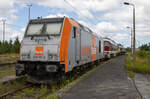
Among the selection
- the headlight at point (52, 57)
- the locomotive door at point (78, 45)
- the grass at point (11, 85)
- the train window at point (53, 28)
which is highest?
the train window at point (53, 28)

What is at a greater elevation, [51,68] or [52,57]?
[52,57]

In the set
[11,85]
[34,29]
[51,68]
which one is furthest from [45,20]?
[11,85]

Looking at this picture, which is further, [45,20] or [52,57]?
[45,20]

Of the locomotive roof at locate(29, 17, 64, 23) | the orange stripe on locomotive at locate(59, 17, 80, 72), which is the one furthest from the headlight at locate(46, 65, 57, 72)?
the locomotive roof at locate(29, 17, 64, 23)

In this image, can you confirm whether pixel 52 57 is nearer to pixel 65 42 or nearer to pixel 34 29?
pixel 65 42

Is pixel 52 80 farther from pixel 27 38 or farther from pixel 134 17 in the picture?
pixel 134 17

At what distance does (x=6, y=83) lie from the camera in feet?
29.4

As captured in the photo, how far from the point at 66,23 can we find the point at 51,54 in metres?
1.76

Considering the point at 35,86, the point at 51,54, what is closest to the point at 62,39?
the point at 51,54

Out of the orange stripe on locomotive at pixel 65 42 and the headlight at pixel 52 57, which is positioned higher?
the orange stripe on locomotive at pixel 65 42

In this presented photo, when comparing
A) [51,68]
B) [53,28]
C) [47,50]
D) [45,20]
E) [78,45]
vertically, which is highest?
[45,20]

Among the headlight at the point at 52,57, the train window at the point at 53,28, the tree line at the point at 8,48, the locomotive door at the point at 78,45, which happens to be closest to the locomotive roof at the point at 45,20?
the train window at the point at 53,28

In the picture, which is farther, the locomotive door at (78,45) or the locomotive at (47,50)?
the locomotive door at (78,45)

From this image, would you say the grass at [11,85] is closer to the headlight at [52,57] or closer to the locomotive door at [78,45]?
the headlight at [52,57]
